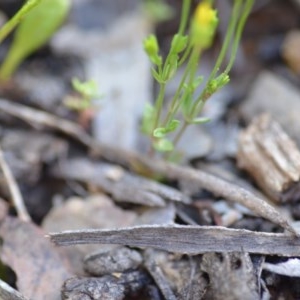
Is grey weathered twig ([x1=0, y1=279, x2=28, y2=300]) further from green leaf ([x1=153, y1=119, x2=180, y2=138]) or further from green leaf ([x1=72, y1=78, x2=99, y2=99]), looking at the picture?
green leaf ([x1=72, y1=78, x2=99, y2=99])

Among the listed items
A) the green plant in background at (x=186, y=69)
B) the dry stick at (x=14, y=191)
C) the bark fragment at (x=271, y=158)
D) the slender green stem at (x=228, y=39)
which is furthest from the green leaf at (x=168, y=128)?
the dry stick at (x=14, y=191)

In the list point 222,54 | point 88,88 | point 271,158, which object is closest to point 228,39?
point 222,54

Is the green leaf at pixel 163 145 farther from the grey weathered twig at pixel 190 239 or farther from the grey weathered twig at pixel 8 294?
the grey weathered twig at pixel 8 294

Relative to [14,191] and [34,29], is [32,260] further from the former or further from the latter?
[34,29]

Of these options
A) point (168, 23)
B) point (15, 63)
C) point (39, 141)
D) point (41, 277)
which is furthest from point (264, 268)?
point (168, 23)

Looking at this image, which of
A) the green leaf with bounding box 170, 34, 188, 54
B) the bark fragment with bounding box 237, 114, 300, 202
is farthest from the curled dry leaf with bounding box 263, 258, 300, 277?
the green leaf with bounding box 170, 34, 188, 54

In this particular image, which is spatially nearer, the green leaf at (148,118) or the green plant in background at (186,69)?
the green plant in background at (186,69)
